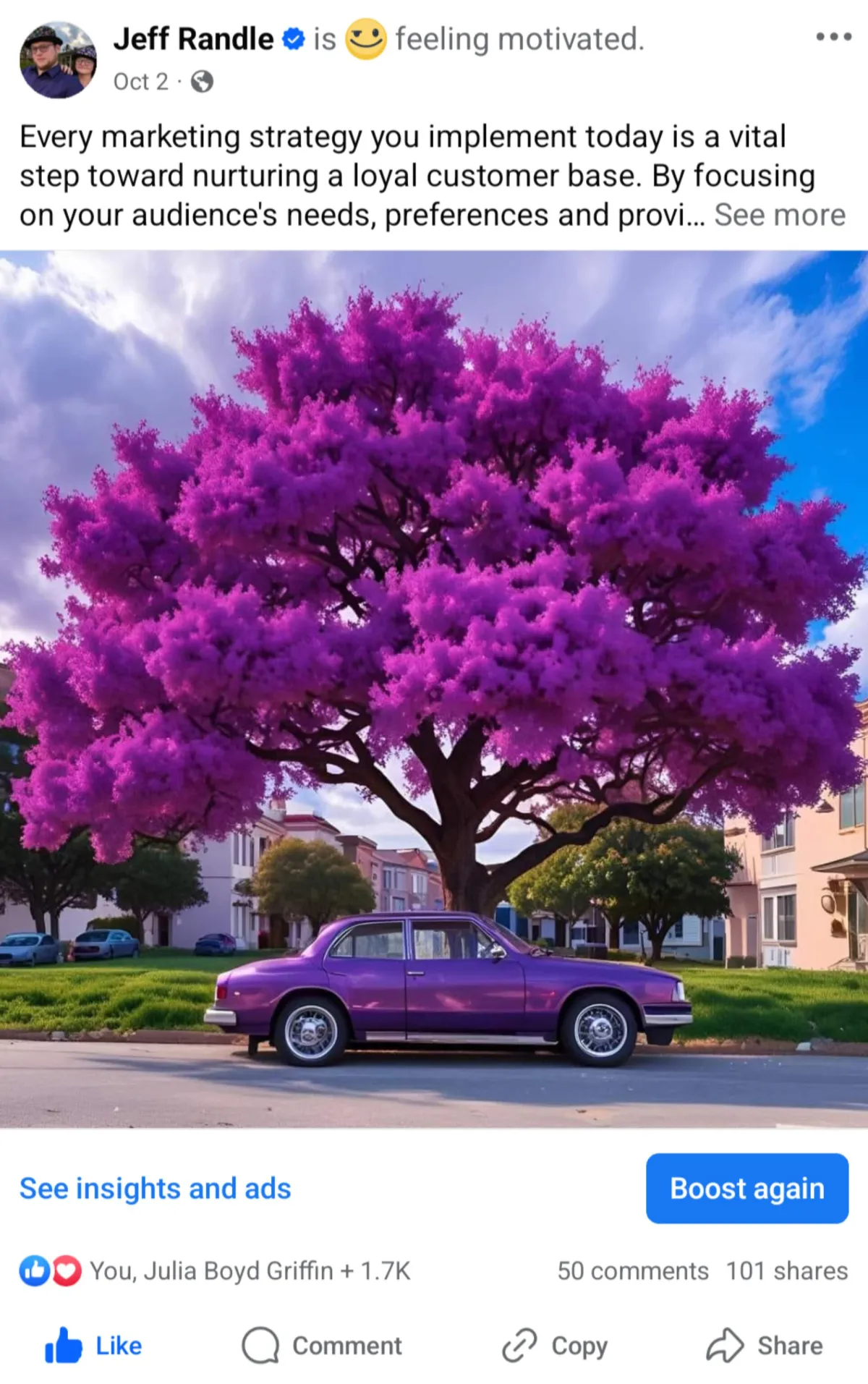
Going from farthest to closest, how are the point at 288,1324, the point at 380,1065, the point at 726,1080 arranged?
the point at 380,1065 → the point at 726,1080 → the point at 288,1324

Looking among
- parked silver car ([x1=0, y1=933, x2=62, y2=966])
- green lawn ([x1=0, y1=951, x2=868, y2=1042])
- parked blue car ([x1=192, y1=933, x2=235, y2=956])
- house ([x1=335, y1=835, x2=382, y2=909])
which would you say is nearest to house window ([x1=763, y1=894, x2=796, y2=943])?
green lawn ([x1=0, y1=951, x2=868, y2=1042])

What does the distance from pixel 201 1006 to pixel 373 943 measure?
449 centimetres

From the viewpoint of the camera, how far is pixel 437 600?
43.7 feet

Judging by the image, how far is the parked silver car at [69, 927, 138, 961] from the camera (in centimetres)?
4825

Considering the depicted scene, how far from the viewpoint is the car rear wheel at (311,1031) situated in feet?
38.7

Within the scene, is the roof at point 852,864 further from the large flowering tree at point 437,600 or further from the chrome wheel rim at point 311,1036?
the chrome wheel rim at point 311,1036

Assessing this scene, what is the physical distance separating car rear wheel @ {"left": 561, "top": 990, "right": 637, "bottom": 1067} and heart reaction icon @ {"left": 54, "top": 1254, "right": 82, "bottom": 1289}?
28.1ft

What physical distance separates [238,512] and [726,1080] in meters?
7.65

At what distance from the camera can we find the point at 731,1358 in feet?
11.1

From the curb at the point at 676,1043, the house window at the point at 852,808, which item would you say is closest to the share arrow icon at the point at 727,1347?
the curb at the point at 676,1043
